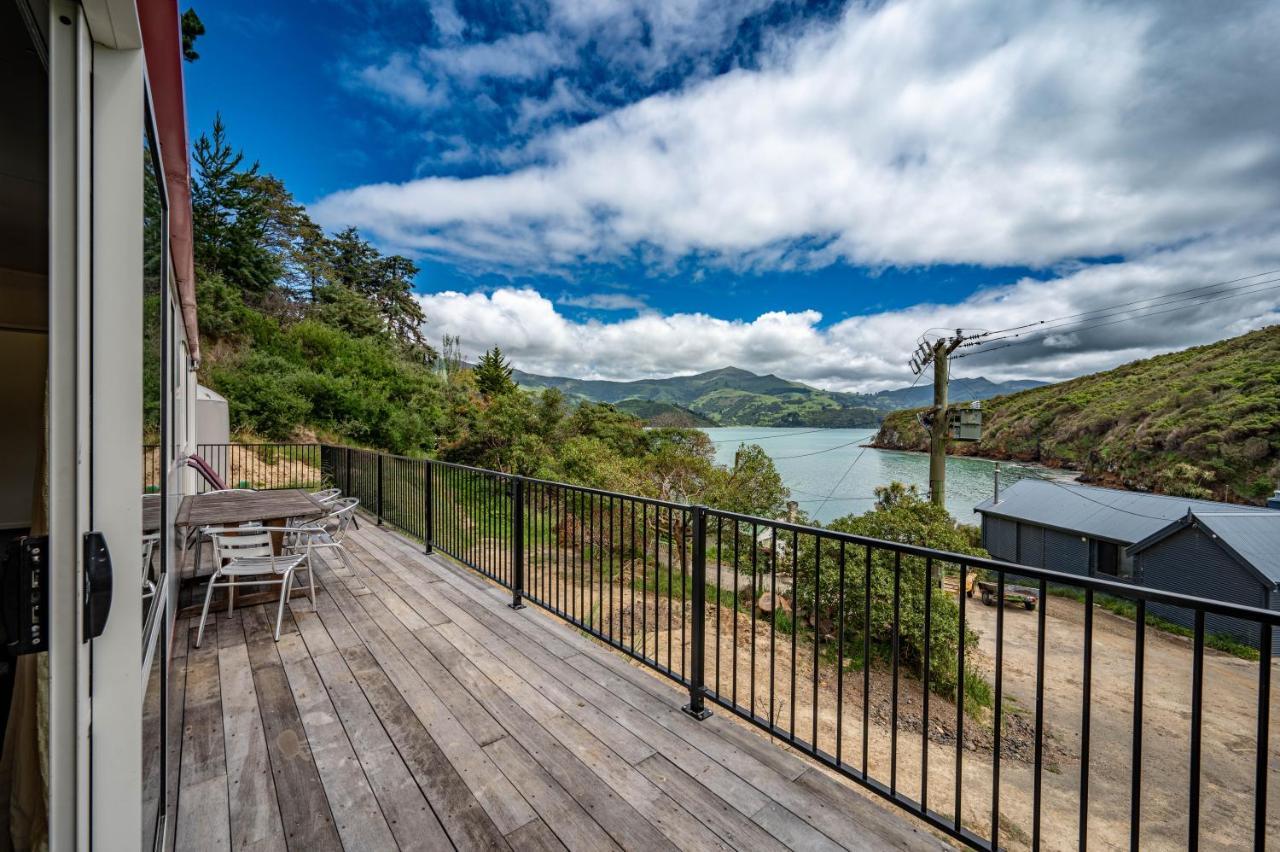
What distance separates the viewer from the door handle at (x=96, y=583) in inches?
33.0

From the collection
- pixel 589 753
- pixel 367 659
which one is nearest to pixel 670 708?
pixel 589 753

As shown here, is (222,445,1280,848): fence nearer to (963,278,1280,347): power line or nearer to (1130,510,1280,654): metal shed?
(1130,510,1280,654): metal shed

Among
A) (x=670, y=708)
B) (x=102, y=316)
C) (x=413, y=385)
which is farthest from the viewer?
(x=413, y=385)

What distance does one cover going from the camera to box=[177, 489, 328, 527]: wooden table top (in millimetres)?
3472

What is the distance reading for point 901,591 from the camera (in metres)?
6.95

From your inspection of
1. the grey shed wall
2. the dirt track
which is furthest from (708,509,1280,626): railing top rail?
the grey shed wall

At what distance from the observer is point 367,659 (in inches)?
112

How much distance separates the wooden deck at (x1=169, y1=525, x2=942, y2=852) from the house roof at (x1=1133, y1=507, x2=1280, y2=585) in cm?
1847

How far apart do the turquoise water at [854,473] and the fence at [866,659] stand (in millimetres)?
8965

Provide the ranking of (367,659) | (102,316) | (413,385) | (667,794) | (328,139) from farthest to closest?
(413,385)
(328,139)
(367,659)
(667,794)
(102,316)

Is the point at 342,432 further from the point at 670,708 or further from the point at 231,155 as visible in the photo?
the point at 670,708

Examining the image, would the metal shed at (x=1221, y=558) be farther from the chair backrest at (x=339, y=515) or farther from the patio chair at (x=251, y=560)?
the patio chair at (x=251, y=560)

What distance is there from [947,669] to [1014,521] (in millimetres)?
14732

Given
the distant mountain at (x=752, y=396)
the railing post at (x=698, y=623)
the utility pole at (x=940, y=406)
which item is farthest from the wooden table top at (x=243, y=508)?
the utility pole at (x=940, y=406)
